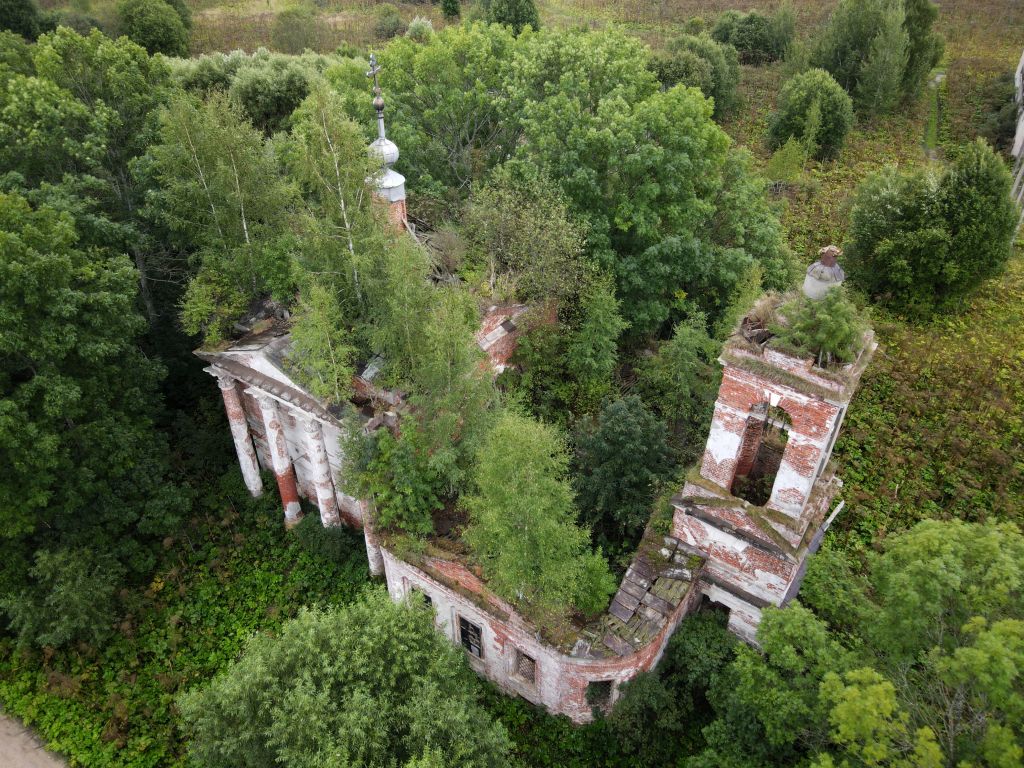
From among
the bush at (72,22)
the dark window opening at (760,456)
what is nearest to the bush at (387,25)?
the bush at (72,22)

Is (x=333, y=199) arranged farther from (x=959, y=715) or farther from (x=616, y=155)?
(x=959, y=715)

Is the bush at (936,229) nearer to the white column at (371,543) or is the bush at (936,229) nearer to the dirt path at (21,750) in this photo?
the white column at (371,543)

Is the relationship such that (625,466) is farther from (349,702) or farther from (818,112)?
(818,112)

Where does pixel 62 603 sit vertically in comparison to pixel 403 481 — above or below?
below

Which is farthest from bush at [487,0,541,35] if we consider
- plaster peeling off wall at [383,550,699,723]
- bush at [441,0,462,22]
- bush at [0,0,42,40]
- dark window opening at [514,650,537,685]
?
dark window opening at [514,650,537,685]

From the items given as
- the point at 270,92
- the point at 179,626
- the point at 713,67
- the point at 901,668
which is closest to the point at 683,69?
the point at 713,67
